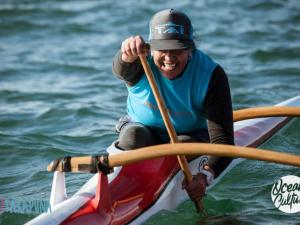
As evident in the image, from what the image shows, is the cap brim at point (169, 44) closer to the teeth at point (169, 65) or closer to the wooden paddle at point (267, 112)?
the teeth at point (169, 65)

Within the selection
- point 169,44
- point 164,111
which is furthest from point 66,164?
point 169,44

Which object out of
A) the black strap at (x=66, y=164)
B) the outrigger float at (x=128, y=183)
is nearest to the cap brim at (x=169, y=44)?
the outrigger float at (x=128, y=183)

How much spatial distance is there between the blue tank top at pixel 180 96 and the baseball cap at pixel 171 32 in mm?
232

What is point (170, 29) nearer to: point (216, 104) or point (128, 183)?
point (216, 104)

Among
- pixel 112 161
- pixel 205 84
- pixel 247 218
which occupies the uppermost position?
pixel 205 84

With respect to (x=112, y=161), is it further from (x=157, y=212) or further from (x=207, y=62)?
(x=207, y=62)

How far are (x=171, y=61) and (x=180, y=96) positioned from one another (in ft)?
1.08

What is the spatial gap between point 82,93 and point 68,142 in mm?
2031

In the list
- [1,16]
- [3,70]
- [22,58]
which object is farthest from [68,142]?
[1,16]

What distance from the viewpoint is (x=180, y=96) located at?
4.96 metres

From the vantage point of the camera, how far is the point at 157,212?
4984mm

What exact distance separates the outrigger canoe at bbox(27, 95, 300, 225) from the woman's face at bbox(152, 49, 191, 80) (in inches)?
25.9

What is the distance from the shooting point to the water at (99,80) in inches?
227

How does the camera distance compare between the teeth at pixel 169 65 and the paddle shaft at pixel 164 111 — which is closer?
the paddle shaft at pixel 164 111
